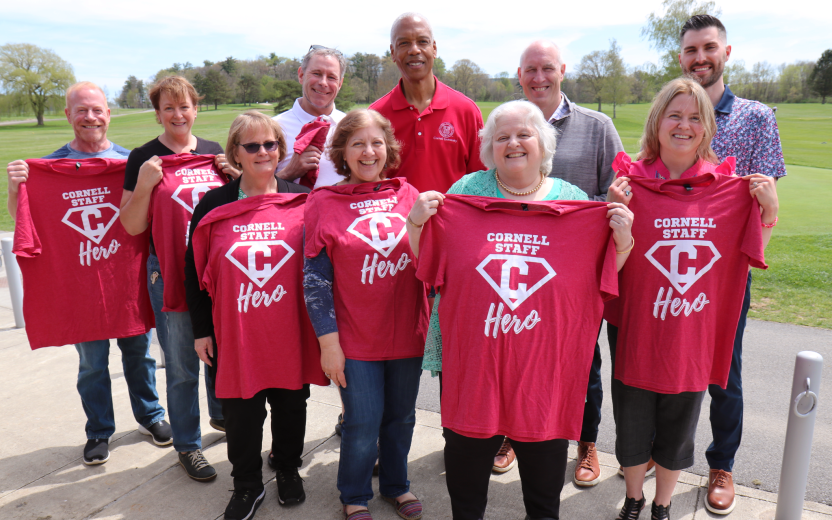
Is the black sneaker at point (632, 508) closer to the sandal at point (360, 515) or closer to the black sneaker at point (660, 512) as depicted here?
the black sneaker at point (660, 512)

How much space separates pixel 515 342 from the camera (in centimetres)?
254

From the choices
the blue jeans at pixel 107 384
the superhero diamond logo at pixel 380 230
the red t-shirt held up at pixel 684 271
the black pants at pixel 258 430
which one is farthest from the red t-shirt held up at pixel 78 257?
the red t-shirt held up at pixel 684 271

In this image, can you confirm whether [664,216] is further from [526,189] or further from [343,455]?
[343,455]

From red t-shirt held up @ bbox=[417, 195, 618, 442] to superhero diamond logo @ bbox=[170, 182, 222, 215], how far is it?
163cm

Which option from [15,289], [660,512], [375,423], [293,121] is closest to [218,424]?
[375,423]

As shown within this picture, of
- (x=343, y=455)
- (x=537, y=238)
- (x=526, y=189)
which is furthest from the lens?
(x=343, y=455)

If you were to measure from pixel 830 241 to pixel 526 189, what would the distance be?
10047mm

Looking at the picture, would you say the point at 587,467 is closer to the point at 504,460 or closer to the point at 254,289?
the point at 504,460

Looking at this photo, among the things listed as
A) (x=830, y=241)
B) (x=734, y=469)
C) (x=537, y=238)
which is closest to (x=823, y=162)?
(x=830, y=241)

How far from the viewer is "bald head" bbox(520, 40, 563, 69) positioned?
11.9 ft

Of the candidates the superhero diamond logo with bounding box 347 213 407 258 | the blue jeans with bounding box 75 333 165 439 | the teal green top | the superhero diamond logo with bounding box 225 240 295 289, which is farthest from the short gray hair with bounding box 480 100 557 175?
the blue jeans with bounding box 75 333 165 439

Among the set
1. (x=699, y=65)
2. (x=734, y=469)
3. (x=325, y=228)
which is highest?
(x=699, y=65)

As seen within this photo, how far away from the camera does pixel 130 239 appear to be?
3865mm

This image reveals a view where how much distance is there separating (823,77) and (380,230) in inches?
3830
